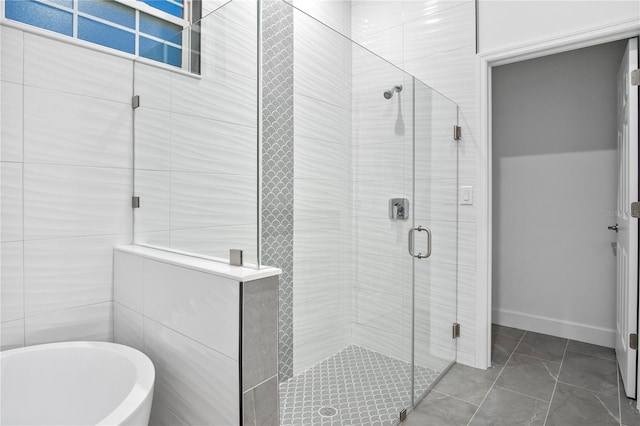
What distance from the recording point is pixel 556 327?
3.00m

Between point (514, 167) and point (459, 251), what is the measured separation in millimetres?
1267

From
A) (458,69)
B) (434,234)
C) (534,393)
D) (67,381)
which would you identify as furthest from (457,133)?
(67,381)

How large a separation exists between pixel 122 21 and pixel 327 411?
6.74ft

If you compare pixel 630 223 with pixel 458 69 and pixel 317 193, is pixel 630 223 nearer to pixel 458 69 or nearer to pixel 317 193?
pixel 458 69

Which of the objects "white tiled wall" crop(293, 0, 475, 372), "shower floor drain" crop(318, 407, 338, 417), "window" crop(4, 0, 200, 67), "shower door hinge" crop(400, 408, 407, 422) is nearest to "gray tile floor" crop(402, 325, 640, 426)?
"shower door hinge" crop(400, 408, 407, 422)

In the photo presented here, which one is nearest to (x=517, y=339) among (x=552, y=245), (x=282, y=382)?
(x=552, y=245)

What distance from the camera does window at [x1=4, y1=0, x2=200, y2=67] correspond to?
4.65ft

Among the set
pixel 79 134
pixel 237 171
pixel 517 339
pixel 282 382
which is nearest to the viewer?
pixel 237 171

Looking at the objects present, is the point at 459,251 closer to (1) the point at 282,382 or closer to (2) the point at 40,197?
(1) the point at 282,382

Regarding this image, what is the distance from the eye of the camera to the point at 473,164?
2.39m

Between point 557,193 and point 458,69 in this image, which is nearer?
point 458,69

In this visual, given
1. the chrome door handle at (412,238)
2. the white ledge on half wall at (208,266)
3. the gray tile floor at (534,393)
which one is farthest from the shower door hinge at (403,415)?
the white ledge on half wall at (208,266)

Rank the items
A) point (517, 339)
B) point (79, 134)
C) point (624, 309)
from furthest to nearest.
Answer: point (517, 339)
point (624, 309)
point (79, 134)

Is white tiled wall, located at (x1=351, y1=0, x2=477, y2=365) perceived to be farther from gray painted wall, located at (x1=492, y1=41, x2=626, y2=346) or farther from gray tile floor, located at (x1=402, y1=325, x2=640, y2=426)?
gray painted wall, located at (x1=492, y1=41, x2=626, y2=346)
